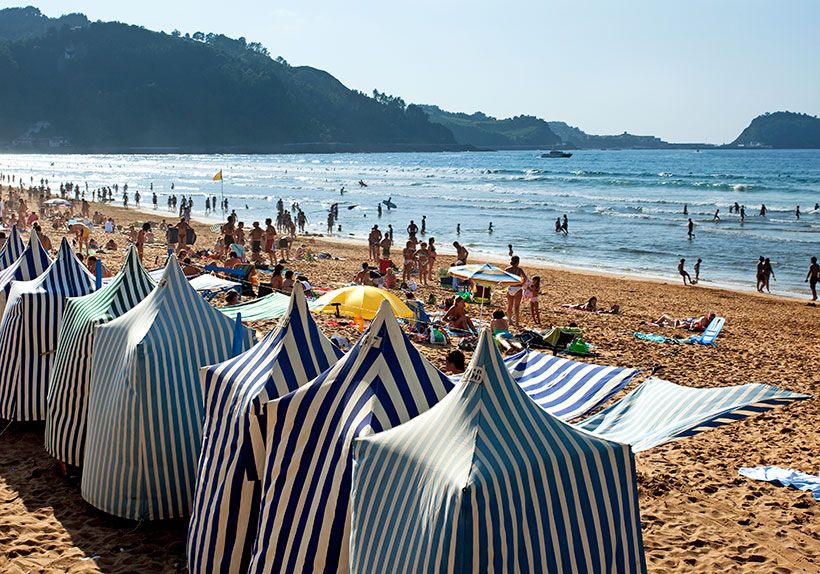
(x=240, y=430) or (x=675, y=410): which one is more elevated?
(x=675, y=410)

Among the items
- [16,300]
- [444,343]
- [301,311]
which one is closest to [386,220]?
[444,343]

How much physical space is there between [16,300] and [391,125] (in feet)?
596

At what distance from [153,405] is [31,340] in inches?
104

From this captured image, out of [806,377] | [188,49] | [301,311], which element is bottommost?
[806,377]

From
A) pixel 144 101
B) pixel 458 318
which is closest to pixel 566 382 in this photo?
pixel 458 318

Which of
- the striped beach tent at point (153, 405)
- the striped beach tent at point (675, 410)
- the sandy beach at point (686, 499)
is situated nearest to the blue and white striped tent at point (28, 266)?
the sandy beach at point (686, 499)

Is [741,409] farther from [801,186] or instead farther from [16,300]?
[801,186]

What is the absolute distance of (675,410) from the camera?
527 cm

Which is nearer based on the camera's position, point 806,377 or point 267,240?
point 806,377

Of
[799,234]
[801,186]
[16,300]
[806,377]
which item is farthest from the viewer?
[801,186]

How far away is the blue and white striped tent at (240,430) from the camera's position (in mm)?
5320

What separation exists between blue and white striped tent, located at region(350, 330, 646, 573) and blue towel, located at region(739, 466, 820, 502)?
13.0 ft

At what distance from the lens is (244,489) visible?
210 inches

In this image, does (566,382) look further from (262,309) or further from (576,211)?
(576,211)
